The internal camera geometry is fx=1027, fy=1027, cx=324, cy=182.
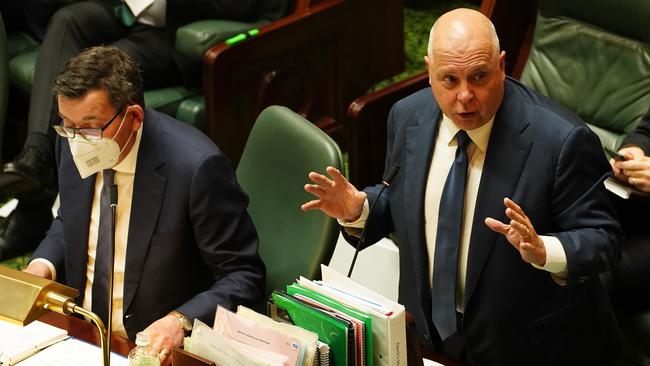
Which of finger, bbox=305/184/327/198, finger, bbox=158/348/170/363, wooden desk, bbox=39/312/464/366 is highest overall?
finger, bbox=305/184/327/198

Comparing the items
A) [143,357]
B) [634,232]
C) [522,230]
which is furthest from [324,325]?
[634,232]

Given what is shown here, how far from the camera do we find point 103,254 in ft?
7.72

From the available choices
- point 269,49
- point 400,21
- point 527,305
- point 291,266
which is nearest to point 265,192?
point 291,266

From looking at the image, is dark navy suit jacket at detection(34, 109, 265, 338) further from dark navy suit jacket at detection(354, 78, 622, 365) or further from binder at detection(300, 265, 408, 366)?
binder at detection(300, 265, 408, 366)

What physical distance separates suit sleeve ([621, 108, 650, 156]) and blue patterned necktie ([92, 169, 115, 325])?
137 cm

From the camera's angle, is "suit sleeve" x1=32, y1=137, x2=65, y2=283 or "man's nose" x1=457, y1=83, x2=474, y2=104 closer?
"man's nose" x1=457, y1=83, x2=474, y2=104

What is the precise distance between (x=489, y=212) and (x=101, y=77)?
874mm

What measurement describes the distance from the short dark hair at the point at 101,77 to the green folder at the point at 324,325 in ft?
2.36

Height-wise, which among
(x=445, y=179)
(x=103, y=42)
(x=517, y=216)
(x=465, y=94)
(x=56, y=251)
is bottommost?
(x=103, y=42)

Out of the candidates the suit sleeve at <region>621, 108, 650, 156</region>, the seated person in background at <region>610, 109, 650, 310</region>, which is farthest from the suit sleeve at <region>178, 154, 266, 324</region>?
the suit sleeve at <region>621, 108, 650, 156</region>

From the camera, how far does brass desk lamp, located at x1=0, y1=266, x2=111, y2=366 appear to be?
5.57ft

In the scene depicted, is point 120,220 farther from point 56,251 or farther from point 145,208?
point 56,251

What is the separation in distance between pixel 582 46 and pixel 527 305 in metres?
1.20

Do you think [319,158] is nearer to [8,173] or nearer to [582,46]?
[582,46]
